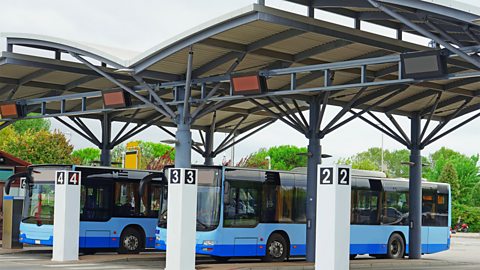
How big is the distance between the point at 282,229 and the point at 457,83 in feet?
21.3

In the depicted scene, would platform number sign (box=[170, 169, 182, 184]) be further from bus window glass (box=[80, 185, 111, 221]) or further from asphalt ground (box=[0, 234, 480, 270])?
bus window glass (box=[80, 185, 111, 221])

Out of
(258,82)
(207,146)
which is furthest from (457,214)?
(258,82)

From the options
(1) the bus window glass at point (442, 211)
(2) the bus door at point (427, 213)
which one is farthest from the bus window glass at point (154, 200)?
(1) the bus window glass at point (442, 211)

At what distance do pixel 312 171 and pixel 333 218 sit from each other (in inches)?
373

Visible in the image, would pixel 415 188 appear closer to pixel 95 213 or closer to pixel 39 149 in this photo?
pixel 95 213

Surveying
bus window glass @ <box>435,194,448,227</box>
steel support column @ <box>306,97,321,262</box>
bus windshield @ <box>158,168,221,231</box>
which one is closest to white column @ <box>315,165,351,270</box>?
bus windshield @ <box>158,168,221,231</box>

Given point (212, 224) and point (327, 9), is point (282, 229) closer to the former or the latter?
point (212, 224)

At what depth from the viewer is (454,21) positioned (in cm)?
1694

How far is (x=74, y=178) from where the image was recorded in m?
24.6

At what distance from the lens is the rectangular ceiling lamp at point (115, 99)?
998 inches

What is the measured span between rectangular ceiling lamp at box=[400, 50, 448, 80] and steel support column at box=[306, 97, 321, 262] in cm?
742

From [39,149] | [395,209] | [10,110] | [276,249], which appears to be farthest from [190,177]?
[39,149]

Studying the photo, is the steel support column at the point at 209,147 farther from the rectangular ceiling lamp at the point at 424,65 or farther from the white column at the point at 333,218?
the white column at the point at 333,218

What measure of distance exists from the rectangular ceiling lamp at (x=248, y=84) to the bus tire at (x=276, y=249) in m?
6.09
